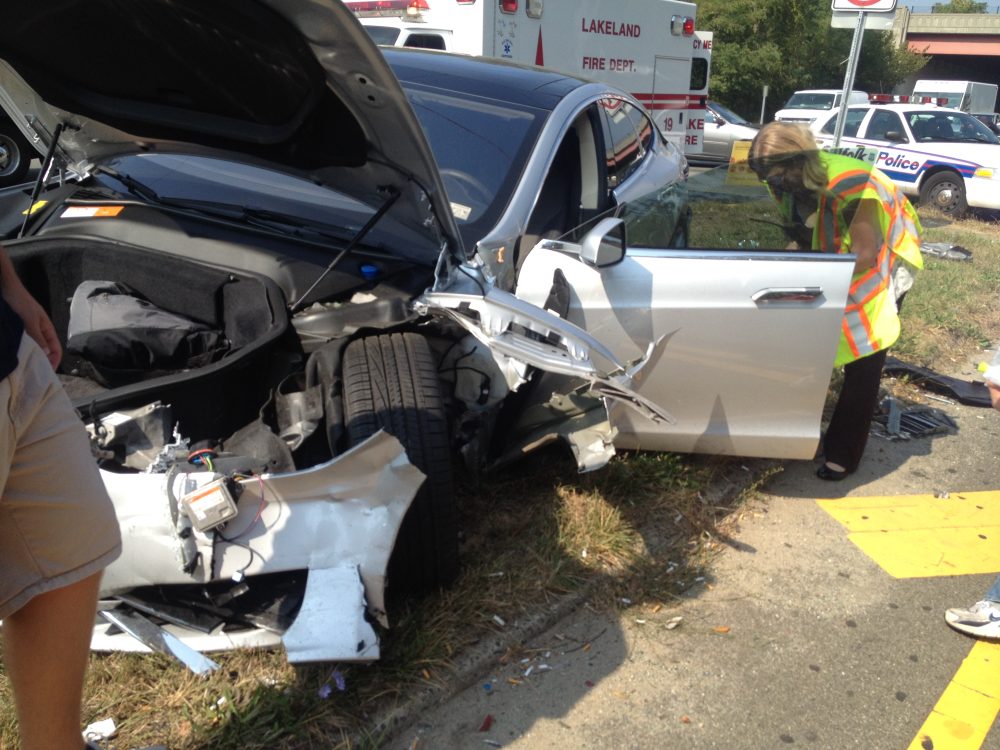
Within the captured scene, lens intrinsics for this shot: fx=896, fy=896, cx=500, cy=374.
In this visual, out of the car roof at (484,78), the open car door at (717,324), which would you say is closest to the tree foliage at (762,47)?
the car roof at (484,78)

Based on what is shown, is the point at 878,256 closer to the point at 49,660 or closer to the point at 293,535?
the point at 293,535

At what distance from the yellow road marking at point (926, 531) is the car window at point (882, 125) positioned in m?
10.5

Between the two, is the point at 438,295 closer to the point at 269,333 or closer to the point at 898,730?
the point at 269,333

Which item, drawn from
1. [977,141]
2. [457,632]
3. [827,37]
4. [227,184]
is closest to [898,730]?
[457,632]

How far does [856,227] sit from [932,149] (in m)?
10.7

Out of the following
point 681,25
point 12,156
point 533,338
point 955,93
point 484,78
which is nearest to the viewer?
point 533,338

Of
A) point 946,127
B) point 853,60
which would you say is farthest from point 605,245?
point 946,127

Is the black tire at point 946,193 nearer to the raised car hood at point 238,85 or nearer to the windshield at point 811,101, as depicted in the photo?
the windshield at point 811,101

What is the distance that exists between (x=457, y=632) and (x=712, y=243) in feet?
6.06

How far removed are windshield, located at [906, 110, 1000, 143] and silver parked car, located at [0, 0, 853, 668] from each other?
1097 centimetres

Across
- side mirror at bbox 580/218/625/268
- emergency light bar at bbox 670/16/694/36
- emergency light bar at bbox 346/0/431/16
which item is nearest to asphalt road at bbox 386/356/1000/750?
side mirror at bbox 580/218/625/268

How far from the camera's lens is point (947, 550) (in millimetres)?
3719

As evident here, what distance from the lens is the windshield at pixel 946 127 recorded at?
516 inches

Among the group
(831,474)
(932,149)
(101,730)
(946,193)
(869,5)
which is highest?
(869,5)
